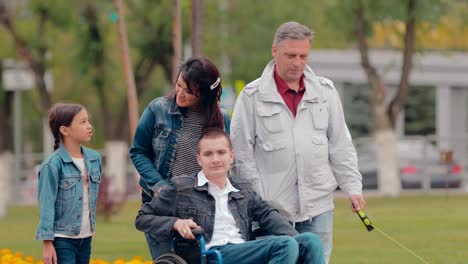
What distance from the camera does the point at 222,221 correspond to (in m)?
7.02

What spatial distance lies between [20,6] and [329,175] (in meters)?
24.3

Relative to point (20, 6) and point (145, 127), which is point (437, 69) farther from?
point (145, 127)

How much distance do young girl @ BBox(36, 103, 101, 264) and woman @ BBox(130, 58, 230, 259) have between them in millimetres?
639

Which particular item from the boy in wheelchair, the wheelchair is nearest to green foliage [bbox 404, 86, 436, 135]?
the boy in wheelchair

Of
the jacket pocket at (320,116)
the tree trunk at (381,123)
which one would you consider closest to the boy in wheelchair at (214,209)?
the jacket pocket at (320,116)

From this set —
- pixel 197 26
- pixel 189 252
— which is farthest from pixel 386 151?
pixel 189 252

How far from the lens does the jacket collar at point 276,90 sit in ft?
24.0

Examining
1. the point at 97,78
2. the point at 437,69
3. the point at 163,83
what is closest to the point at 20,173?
the point at 163,83

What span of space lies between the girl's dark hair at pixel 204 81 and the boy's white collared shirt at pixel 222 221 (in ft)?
1.27

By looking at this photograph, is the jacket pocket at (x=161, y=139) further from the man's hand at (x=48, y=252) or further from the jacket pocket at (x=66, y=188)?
the man's hand at (x=48, y=252)

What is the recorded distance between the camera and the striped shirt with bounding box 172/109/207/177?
7254 mm

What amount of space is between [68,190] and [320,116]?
5.26ft

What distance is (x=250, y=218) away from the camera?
7.14 meters

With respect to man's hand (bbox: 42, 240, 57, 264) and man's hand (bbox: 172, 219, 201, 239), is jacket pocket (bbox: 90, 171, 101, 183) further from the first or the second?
man's hand (bbox: 172, 219, 201, 239)
